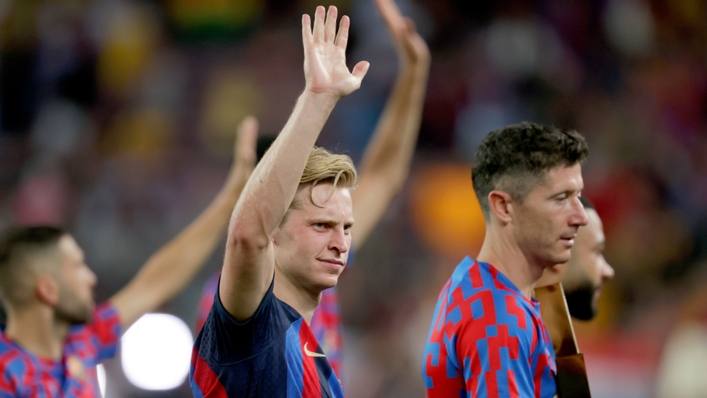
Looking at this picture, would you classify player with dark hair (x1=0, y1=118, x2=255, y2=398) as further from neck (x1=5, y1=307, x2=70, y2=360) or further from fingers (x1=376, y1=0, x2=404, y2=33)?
fingers (x1=376, y1=0, x2=404, y2=33)

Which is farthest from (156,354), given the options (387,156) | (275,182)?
(275,182)

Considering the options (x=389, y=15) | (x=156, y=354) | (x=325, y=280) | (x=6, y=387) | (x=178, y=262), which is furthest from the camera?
(x=156, y=354)

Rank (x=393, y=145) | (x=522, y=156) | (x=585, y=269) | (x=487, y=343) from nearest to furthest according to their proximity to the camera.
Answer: (x=487, y=343) < (x=522, y=156) < (x=585, y=269) < (x=393, y=145)

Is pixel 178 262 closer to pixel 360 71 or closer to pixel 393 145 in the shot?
pixel 393 145

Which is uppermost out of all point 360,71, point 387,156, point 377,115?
point 377,115

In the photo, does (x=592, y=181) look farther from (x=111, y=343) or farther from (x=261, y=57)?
(x=111, y=343)

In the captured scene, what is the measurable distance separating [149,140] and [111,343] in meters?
5.75

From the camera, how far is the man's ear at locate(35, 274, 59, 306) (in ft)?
14.4

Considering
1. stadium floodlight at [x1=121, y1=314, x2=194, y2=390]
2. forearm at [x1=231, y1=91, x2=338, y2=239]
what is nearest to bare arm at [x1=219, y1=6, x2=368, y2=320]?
forearm at [x1=231, y1=91, x2=338, y2=239]

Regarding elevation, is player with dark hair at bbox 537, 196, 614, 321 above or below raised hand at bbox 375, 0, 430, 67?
below

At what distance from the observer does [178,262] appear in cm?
490

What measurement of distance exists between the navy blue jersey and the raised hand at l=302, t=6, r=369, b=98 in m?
0.62

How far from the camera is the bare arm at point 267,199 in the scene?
229 cm

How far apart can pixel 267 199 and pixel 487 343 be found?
3.72 feet
